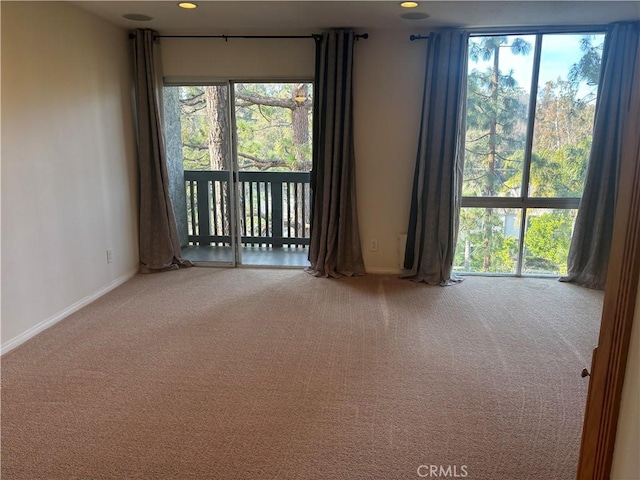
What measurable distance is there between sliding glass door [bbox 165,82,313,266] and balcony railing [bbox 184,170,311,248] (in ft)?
0.04

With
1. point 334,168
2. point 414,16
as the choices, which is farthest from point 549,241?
point 414,16

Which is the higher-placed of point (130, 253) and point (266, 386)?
point (130, 253)

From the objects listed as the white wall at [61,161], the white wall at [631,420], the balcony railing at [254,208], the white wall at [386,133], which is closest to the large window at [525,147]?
the white wall at [386,133]

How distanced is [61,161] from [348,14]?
241 cm

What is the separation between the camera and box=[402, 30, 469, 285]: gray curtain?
3.81m

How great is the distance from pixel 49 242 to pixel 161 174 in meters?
1.36

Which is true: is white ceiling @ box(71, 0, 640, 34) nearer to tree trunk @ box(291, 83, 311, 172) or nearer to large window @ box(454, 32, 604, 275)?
large window @ box(454, 32, 604, 275)

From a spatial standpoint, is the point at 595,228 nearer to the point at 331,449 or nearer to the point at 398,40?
the point at 398,40

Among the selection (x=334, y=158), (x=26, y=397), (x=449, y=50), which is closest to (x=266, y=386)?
(x=26, y=397)

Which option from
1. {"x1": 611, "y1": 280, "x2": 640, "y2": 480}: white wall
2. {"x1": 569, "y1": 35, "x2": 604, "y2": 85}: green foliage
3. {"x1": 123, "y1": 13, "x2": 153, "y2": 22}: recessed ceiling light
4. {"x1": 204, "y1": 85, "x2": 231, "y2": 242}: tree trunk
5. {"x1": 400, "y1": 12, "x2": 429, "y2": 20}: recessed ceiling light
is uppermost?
{"x1": 123, "y1": 13, "x2": 153, "y2": 22}: recessed ceiling light

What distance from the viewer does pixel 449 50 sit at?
378 centimetres

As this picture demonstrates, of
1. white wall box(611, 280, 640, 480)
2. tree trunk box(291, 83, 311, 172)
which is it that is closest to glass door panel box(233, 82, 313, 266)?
tree trunk box(291, 83, 311, 172)

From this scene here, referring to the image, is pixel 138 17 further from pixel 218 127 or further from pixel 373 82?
pixel 373 82

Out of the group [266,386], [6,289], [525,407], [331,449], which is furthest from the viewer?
[6,289]
